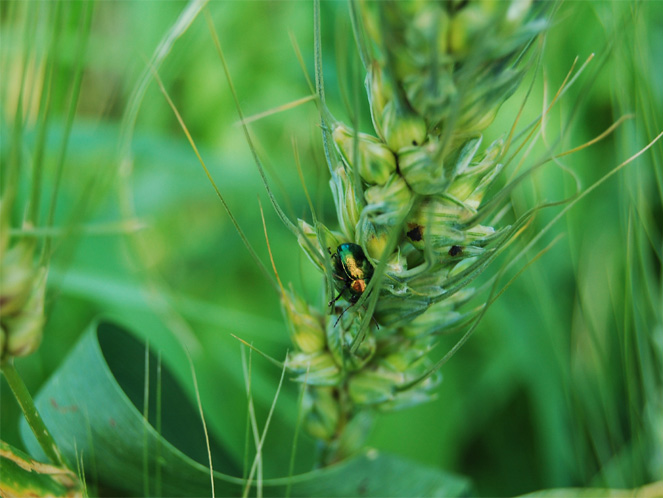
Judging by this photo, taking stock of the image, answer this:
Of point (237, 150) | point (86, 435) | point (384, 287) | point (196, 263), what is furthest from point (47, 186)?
point (384, 287)

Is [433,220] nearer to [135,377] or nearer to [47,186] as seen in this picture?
[135,377]

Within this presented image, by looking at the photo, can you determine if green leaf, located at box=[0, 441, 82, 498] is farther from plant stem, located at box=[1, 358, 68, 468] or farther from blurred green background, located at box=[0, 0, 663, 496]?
blurred green background, located at box=[0, 0, 663, 496]

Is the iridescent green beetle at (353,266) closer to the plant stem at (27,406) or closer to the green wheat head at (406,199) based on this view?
the green wheat head at (406,199)

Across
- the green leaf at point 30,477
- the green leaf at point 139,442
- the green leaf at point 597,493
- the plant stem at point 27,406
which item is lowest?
the green leaf at point 597,493

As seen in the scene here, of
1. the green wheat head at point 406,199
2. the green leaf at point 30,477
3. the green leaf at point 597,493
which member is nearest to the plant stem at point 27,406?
the green leaf at point 30,477

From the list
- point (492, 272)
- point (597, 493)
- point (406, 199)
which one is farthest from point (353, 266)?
point (492, 272)

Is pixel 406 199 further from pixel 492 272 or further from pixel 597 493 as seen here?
pixel 492 272

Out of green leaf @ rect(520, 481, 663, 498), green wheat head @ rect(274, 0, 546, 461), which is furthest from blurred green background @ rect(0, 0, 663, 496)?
green wheat head @ rect(274, 0, 546, 461)
